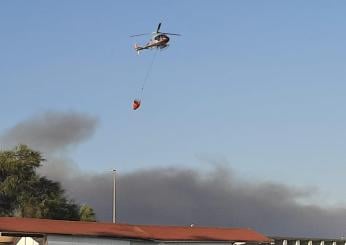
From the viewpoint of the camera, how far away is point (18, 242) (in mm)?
69500

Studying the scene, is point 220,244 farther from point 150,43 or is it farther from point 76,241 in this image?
point 150,43

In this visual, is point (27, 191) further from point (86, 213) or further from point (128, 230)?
point (128, 230)

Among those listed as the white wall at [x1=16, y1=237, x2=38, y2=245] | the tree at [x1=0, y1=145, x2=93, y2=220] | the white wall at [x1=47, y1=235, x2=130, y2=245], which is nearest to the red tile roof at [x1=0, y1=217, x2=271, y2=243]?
the white wall at [x1=47, y1=235, x2=130, y2=245]

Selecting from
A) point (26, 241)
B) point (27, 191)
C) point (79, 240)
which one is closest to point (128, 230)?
point (79, 240)

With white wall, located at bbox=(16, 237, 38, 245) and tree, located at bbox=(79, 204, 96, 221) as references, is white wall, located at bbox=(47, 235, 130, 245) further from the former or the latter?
tree, located at bbox=(79, 204, 96, 221)

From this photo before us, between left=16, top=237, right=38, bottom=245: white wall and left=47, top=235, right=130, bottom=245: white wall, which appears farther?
left=16, top=237, right=38, bottom=245: white wall

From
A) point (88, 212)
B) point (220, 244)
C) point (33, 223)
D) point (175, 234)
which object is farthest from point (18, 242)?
point (88, 212)

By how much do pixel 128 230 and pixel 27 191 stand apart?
3819 cm

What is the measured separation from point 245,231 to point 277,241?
31.9 feet

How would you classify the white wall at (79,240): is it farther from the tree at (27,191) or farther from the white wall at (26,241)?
the tree at (27,191)

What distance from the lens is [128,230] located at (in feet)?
228

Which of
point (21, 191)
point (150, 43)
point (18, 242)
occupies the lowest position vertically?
point (18, 242)

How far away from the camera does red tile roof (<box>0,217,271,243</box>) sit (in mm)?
60781

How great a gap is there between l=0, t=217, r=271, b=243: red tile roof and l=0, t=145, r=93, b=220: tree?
30043 mm
